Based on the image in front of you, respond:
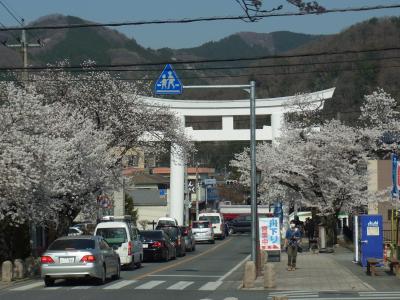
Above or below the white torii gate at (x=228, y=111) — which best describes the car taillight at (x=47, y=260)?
below

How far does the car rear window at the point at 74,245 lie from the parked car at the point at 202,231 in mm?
37598

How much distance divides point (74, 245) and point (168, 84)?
565 centimetres

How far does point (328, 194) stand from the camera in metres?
46.3

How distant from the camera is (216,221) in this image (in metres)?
68.4

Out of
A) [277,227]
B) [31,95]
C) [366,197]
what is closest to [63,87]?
[31,95]

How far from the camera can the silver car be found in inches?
904

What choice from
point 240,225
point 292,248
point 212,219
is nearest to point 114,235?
point 292,248

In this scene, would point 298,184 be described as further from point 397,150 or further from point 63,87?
point 63,87

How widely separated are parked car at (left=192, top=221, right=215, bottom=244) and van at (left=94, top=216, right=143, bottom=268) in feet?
94.9

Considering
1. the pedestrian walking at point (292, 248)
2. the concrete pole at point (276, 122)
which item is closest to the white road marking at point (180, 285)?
the pedestrian walking at point (292, 248)

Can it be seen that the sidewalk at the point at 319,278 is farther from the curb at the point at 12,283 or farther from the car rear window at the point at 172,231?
the car rear window at the point at 172,231

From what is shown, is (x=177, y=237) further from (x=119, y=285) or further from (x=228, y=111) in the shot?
(x=228, y=111)

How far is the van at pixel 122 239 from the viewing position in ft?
101

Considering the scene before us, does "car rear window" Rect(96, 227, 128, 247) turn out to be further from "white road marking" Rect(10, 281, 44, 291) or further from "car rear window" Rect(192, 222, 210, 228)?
"car rear window" Rect(192, 222, 210, 228)
